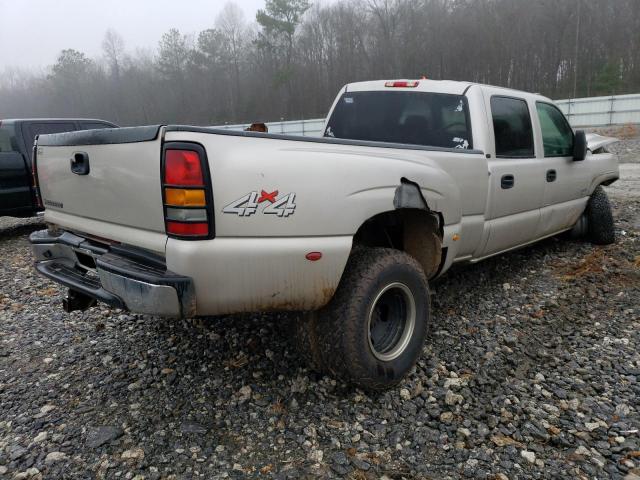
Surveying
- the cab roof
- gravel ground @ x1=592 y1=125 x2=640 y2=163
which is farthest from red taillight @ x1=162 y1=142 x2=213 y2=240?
gravel ground @ x1=592 y1=125 x2=640 y2=163

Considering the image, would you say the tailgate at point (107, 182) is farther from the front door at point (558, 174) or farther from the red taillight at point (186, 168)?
the front door at point (558, 174)

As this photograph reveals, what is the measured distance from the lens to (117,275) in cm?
220

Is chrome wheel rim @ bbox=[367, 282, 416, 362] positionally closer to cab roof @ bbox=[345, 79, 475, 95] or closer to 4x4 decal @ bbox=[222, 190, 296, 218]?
4x4 decal @ bbox=[222, 190, 296, 218]

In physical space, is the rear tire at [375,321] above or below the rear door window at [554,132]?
below

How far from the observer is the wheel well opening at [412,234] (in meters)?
3.04

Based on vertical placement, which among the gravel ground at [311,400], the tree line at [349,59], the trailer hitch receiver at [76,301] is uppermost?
the tree line at [349,59]

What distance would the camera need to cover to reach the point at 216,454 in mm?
2289

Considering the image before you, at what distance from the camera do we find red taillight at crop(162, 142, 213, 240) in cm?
200

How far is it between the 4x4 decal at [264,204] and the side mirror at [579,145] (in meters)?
3.50

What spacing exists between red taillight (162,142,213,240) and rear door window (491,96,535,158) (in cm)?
253

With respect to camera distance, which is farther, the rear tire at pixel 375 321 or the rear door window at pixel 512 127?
the rear door window at pixel 512 127

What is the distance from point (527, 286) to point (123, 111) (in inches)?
2584

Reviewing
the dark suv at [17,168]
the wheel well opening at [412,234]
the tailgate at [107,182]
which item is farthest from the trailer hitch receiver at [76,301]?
the dark suv at [17,168]

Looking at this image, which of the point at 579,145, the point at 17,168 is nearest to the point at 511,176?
the point at 579,145
